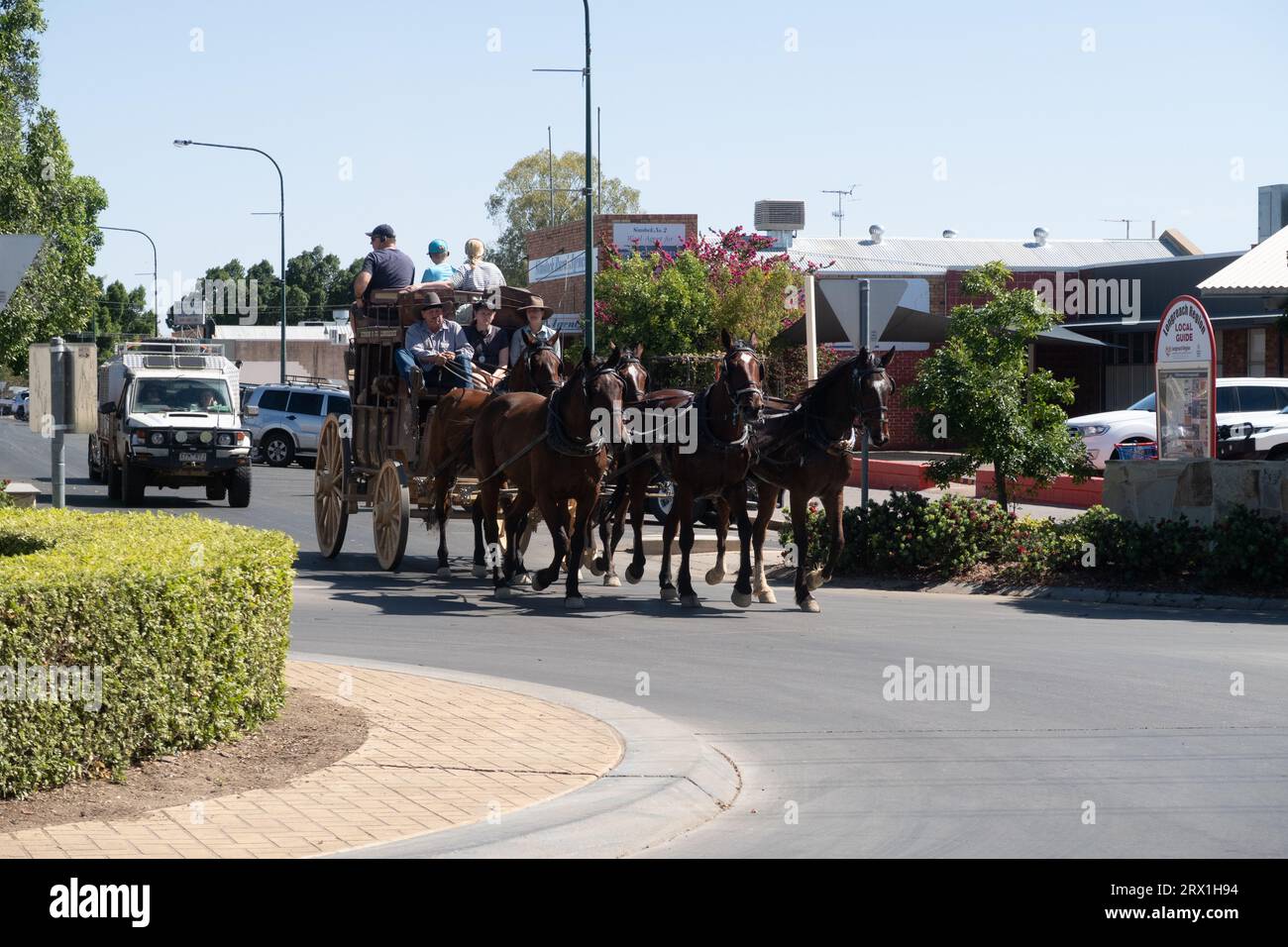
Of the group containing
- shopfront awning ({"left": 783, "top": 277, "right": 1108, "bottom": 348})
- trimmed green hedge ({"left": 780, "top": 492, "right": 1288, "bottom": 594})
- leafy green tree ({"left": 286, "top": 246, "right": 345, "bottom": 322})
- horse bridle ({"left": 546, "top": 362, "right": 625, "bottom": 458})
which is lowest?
trimmed green hedge ({"left": 780, "top": 492, "right": 1288, "bottom": 594})

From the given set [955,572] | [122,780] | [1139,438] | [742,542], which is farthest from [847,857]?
[1139,438]

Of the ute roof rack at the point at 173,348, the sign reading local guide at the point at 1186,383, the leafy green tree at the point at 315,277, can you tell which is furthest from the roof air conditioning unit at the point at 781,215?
the leafy green tree at the point at 315,277

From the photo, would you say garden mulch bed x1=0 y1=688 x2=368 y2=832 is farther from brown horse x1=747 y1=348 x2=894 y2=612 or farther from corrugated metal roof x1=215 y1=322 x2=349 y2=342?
corrugated metal roof x1=215 y1=322 x2=349 y2=342

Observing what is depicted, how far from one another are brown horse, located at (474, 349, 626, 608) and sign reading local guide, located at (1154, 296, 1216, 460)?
658 centimetres

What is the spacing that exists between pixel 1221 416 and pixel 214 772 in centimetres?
2328

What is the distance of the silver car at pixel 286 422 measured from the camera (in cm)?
4162

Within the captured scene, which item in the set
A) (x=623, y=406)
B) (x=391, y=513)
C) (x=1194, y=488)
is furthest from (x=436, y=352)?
(x=1194, y=488)

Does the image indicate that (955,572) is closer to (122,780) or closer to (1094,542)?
(1094,542)

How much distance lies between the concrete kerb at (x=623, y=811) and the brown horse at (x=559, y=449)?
514cm

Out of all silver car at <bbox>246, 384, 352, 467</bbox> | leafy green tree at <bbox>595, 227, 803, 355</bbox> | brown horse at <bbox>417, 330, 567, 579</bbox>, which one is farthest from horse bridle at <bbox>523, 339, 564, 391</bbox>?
silver car at <bbox>246, 384, 352, 467</bbox>

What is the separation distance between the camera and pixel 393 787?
7289 mm

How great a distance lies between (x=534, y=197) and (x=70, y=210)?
5364 cm

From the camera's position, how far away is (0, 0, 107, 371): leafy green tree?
37.2m

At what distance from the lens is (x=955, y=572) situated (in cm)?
1616
